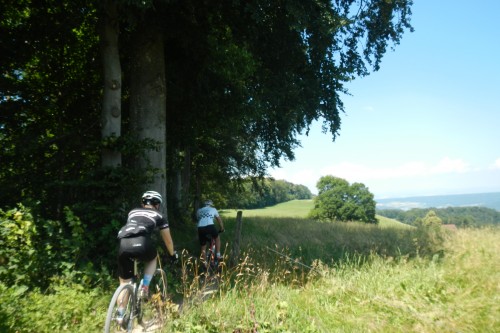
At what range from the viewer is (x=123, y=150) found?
767 centimetres

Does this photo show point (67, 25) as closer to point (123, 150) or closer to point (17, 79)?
point (17, 79)

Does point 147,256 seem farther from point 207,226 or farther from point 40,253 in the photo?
point 207,226

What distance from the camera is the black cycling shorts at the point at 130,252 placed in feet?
16.0

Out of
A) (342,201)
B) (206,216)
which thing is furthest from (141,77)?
(342,201)

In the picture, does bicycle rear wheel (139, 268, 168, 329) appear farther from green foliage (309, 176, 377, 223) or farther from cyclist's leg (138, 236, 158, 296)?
green foliage (309, 176, 377, 223)

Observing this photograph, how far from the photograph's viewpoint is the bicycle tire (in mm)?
4391

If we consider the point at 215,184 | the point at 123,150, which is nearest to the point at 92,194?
the point at 123,150

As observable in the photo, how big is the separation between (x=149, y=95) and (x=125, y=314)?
17.8 feet

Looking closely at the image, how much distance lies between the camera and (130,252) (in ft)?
16.0

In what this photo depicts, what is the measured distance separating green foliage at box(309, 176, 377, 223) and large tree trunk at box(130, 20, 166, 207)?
197 feet

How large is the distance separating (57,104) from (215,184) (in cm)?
1496

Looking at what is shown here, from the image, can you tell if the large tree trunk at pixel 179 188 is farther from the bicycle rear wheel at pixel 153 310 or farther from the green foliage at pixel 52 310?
the green foliage at pixel 52 310

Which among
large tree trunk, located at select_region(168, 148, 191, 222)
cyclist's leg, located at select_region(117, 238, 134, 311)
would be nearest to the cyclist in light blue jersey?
cyclist's leg, located at select_region(117, 238, 134, 311)

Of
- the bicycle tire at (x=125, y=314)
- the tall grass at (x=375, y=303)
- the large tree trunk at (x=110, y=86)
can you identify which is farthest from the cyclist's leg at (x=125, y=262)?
the large tree trunk at (x=110, y=86)
